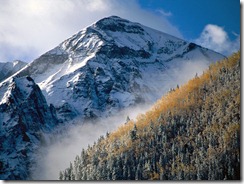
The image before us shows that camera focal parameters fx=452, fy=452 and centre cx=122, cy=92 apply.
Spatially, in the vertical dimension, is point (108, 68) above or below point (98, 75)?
above

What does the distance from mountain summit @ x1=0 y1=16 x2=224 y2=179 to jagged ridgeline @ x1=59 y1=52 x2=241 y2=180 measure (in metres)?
41.0

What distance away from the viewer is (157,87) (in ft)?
305

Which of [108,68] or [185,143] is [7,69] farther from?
[185,143]

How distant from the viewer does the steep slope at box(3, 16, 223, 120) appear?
86.3 meters

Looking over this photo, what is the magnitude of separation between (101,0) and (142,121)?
30.5 ft

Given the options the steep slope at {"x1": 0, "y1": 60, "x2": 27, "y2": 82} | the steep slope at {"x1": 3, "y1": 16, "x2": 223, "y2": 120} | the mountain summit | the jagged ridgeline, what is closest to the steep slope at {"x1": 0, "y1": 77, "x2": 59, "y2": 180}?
the mountain summit

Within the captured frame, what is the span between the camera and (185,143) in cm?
1911

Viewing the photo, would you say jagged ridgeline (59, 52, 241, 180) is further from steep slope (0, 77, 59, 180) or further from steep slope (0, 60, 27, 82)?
steep slope (0, 60, 27, 82)

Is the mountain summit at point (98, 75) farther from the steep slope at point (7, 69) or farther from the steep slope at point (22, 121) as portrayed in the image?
the steep slope at point (7, 69)

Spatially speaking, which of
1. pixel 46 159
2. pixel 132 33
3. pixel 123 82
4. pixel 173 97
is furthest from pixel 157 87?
pixel 173 97

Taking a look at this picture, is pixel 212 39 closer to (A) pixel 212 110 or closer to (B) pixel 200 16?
(B) pixel 200 16

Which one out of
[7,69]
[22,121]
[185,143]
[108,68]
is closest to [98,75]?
[108,68]

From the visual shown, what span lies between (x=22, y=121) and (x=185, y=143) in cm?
4523

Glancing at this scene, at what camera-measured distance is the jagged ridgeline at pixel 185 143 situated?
15438mm
